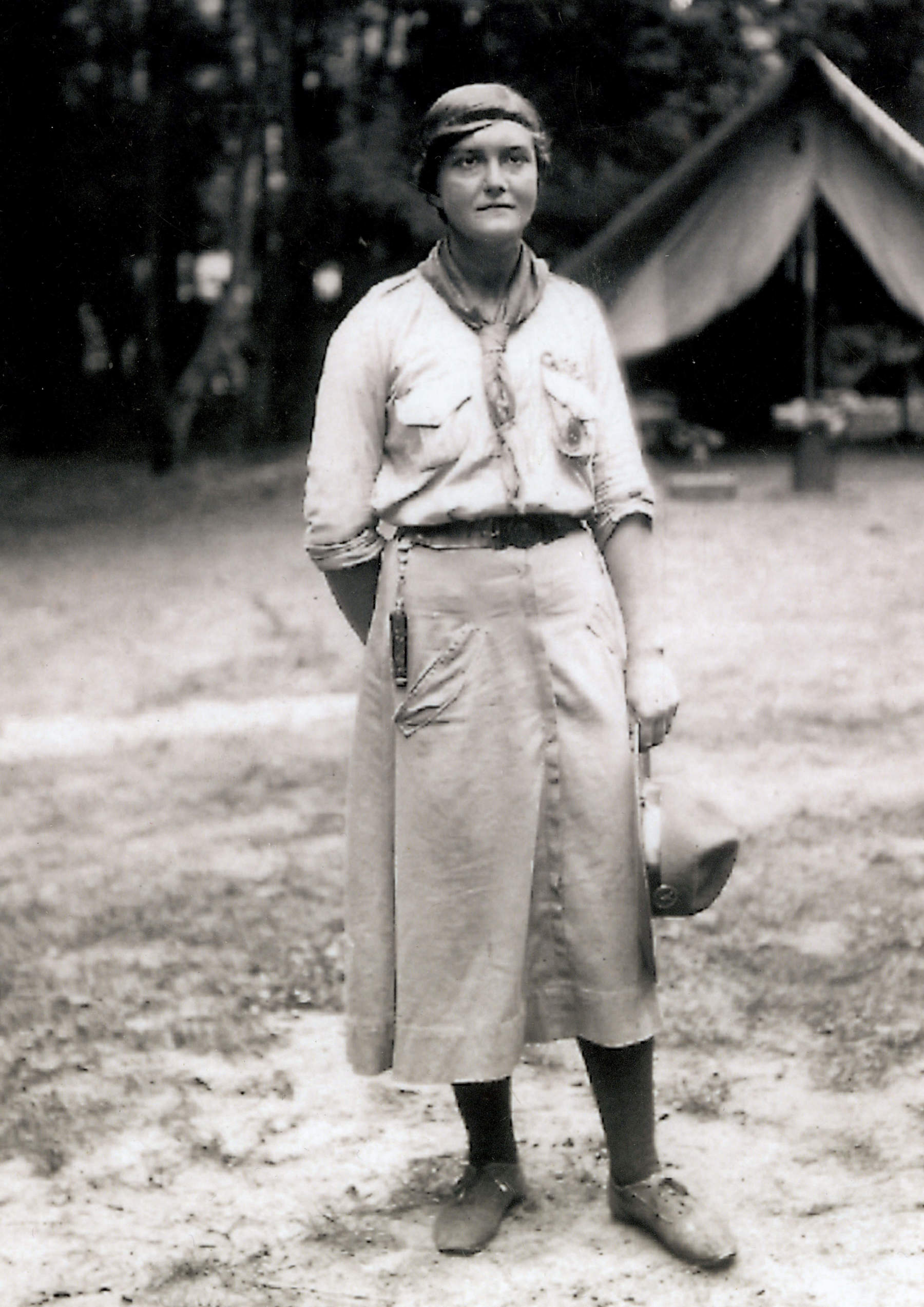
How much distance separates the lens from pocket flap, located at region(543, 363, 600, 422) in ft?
8.51

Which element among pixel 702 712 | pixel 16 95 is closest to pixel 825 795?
pixel 702 712

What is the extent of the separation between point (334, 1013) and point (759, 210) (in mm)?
9195

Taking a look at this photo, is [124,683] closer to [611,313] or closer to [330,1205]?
[330,1205]

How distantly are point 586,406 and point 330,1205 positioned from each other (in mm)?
1524

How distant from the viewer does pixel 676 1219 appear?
2.69m

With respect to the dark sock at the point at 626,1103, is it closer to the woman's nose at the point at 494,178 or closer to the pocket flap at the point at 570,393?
the pocket flap at the point at 570,393

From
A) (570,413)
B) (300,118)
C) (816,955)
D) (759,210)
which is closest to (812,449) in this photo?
(759,210)

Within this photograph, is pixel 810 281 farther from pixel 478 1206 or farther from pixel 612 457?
pixel 478 1206

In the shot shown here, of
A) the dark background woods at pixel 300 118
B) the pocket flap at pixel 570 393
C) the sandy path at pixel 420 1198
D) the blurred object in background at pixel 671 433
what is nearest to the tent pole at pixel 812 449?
the blurred object in background at pixel 671 433

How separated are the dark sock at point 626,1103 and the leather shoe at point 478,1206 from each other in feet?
0.68

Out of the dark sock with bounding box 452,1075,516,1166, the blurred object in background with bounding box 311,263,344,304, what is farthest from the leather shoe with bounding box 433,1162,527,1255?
the blurred object in background with bounding box 311,263,344,304

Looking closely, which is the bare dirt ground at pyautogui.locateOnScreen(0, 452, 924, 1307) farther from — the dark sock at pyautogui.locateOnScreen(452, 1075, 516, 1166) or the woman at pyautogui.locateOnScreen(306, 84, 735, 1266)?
the woman at pyautogui.locateOnScreen(306, 84, 735, 1266)

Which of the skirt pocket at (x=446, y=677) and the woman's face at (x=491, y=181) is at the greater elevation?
the woman's face at (x=491, y=181)

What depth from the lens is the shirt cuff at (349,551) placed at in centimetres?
268
